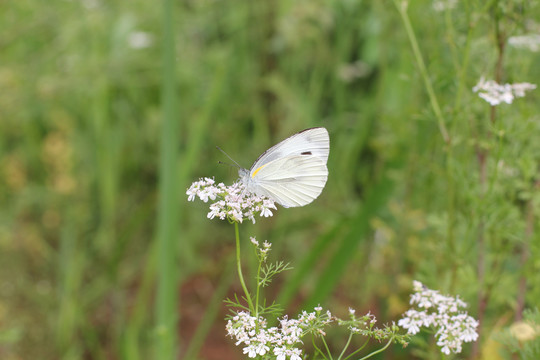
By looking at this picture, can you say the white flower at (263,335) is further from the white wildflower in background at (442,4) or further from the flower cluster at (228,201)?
the white wildflower in background at (442,4)

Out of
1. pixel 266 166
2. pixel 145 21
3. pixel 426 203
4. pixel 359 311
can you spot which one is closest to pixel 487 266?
pixel 426 203

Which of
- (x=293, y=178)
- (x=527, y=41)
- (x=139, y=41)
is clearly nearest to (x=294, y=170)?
(x=293, y=178)

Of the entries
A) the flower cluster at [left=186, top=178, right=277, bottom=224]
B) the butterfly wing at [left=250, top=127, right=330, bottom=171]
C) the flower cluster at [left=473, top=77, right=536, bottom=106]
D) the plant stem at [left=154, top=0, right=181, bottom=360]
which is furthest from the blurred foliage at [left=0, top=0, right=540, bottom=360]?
the flower cluster at [left=186, top=178, right=277, bottom=224]

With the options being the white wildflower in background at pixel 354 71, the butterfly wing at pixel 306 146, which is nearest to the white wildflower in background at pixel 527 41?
the butterfly wing at pixel 306 146

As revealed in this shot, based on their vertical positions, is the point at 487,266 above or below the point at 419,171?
below

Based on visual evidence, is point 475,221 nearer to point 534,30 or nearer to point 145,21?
point 534,30

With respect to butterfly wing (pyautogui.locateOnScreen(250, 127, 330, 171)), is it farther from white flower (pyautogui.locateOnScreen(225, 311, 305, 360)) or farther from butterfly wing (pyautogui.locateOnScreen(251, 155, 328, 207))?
white flower (pyautogui.locateOnScreen(225, 311, 305, 360))
